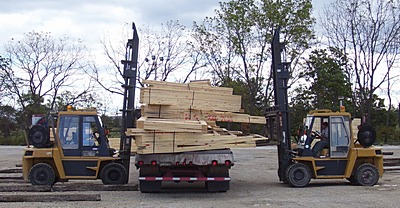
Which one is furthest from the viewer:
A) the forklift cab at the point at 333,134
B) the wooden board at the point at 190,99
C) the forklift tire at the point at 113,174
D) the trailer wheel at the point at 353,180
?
the trailer wheel at the point at 353,180

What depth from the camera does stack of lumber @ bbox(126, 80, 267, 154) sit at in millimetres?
11477

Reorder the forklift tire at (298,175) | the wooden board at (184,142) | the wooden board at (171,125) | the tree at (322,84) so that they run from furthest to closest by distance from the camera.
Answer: the tree at (322,84) < the forklift tire at (298,175) < the wooden board at (184,142) < the wooden board at (171,125)

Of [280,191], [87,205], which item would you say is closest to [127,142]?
[87,205]

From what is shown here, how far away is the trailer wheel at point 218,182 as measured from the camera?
12.3 m

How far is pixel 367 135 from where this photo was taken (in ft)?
46.1

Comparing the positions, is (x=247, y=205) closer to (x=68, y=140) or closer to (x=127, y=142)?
(x=127, y=142)

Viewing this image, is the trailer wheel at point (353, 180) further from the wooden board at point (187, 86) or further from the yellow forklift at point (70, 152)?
the yellow forklift at point (70, 152)

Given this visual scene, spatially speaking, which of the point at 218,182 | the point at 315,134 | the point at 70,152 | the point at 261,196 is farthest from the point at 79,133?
the point at 315,134

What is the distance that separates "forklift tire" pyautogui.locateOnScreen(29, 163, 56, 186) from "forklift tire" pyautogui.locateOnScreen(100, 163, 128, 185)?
127 cm

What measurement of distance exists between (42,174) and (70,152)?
90 centimetres

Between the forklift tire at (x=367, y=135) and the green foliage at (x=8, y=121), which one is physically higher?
the green foliage at (x=8, y=121)

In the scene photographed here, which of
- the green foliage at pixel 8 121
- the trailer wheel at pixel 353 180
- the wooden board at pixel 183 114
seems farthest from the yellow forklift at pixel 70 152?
the green foliage at pixel 8 121

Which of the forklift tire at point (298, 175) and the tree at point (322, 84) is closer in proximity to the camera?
the forklift tire at point (298, 175)

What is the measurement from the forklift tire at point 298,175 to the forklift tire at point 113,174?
14.0ft
